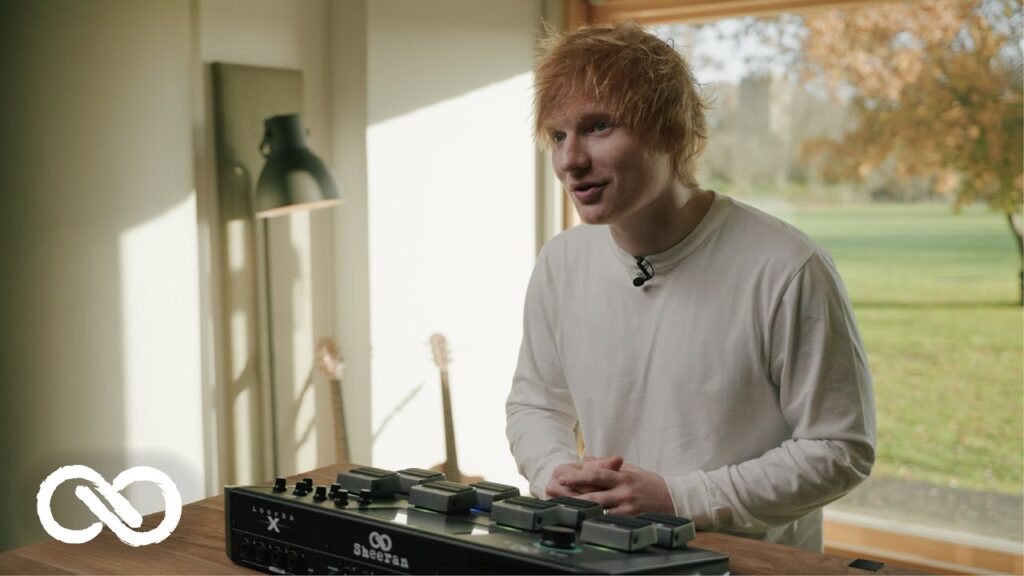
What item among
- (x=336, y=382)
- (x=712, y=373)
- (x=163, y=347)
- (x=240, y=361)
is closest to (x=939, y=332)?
(x=336, y=382)

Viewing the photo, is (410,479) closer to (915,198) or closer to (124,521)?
(124,521)

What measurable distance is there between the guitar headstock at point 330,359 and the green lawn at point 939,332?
1.94 meters

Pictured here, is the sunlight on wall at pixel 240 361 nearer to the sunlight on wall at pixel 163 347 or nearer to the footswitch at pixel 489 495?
the sunlight on wall at pixel 163 347

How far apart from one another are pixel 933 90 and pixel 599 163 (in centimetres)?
Answer: 277

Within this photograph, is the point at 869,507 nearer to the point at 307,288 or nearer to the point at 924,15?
the point at 924,15

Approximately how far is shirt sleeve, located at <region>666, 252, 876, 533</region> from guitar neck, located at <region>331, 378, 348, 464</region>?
2.42 meters

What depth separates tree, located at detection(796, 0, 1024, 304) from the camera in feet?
12.5

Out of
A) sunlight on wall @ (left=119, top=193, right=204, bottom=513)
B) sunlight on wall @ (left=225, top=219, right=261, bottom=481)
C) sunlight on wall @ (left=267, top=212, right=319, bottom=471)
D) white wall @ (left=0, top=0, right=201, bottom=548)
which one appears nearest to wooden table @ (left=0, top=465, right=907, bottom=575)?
white wall @ (left=0, top=0, right=201, bottom=548)

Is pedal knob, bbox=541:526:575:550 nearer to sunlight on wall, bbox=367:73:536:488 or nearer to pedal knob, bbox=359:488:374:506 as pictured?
pedal knob, bbox=359:488:374:506

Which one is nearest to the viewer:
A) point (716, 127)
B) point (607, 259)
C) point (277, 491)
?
point (277, 491)

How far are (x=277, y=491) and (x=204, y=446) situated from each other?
248 centimetres

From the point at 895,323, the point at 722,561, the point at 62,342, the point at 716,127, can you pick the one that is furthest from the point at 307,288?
the point at 722,561

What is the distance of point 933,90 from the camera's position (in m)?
3.96

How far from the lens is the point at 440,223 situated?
14.0 ft
